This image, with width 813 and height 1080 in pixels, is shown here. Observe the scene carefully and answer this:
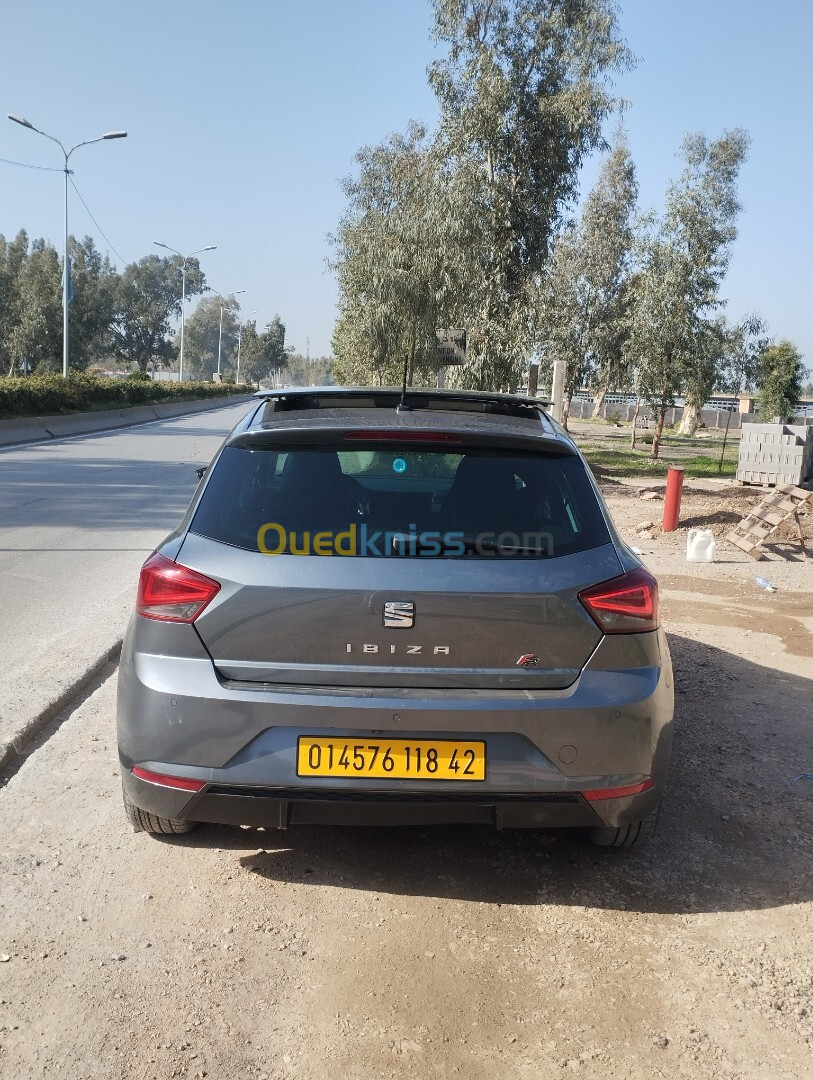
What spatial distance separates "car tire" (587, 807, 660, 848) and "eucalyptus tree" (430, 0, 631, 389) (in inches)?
752

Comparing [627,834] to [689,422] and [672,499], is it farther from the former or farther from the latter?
[689,422]

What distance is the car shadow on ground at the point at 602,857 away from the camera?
3.54 metres

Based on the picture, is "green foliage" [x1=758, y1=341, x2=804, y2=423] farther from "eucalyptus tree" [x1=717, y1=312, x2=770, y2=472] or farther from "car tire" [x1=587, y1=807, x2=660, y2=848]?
"car tire" [x1=587, y1=807, x2=660, y2=848]

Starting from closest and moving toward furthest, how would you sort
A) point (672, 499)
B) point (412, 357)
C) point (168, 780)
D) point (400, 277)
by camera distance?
Result: point (168, 780) → point (672, 499) → point (400, 277) → point (412, 357)

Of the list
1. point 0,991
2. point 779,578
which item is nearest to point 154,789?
point 0,991

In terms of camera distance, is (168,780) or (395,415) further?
(395,415)

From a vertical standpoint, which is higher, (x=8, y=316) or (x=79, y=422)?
(x=8, y=316)

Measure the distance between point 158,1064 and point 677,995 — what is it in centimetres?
147

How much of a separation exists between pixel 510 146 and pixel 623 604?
68.8 feet

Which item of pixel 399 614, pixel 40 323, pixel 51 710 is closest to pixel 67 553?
pixel 51 710

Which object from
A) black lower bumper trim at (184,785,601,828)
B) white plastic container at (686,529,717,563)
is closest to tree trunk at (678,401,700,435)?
white plastic container at (686,529,717,563)

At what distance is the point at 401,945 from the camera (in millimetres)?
3131

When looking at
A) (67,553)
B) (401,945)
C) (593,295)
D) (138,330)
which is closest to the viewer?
(401,945)

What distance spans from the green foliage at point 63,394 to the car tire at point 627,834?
28.5 meters
